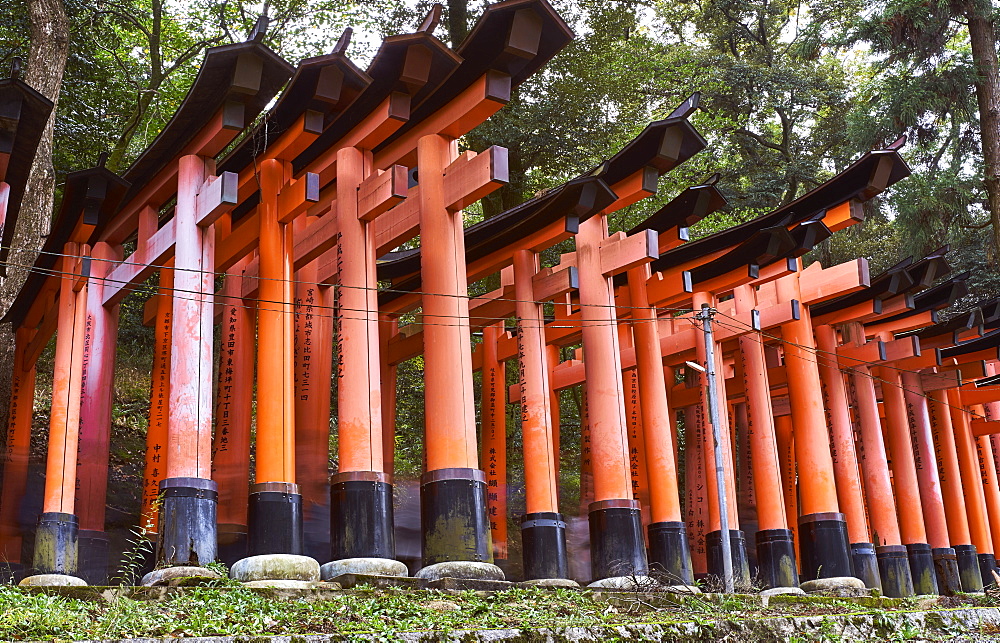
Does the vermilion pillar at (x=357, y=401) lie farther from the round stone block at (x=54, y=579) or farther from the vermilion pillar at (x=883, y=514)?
the vermilion pillar at (x=883, y=514)

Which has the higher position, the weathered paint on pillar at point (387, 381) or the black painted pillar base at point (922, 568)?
the weathered paint on pillar at point (387, 381)

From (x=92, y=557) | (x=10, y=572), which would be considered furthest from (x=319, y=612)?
(x=10, y=572)

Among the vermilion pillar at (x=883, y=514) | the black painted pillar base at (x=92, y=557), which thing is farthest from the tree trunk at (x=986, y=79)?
the black painted pillar base at (x=92, y=557)

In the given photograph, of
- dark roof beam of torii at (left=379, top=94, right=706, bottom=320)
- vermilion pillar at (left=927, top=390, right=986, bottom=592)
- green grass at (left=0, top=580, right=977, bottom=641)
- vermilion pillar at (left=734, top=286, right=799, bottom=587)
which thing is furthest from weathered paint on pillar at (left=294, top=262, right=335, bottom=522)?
vermilion pillar at (left=927, top=390, right=986, bottom=592)

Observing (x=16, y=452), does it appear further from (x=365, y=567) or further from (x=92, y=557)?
(x=365, y=567)

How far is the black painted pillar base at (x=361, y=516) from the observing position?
9.14 metres

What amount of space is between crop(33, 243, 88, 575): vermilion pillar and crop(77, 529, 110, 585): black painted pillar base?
0.41m

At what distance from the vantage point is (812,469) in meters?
13.4

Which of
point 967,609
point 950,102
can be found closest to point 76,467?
point 967,609

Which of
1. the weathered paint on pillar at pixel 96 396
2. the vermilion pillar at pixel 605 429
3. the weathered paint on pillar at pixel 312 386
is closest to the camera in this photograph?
the vermilion pillar at pixel 605 429

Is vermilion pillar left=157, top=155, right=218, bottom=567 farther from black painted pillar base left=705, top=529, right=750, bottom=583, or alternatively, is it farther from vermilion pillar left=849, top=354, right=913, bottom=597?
vermilion pillar left=849, top=354, right=913, bottom=597

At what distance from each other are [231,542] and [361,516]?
10.6 ft

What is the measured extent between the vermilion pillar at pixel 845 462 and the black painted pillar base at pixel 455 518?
709 centimetres

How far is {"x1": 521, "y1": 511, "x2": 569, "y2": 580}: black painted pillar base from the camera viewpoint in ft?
34.8
